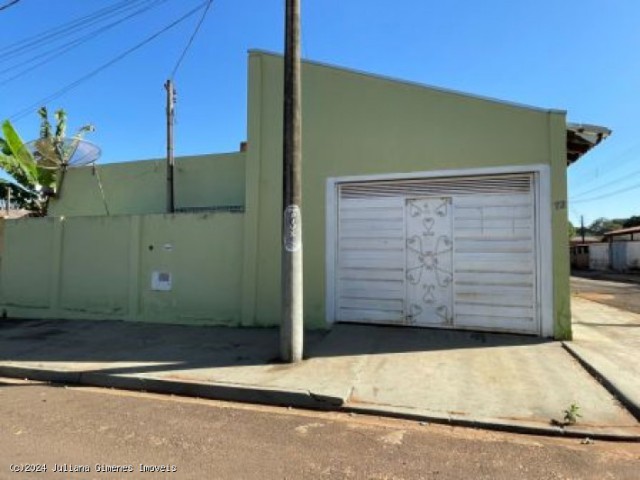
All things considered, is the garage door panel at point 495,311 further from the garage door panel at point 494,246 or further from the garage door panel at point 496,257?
the garage door panel at point 494,246

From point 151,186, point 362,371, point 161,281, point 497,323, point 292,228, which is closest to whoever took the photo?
point 362,371

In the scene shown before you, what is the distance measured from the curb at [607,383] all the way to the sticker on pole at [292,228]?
413 centimetres

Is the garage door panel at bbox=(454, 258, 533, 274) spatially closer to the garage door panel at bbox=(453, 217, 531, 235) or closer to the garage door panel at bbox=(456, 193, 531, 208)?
the garage door panel at bbox=(453, 217, 531, 235)

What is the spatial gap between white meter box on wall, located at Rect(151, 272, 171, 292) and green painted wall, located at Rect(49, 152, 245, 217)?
2.67 m

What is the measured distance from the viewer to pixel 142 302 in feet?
35.7

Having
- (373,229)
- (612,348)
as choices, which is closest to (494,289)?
(612,348)

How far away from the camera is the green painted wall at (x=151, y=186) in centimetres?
1265

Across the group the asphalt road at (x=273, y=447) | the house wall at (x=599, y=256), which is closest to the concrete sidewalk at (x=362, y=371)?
the asphalt road at (x=273, y=447)

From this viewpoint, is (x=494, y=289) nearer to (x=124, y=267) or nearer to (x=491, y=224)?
(x=491, y=224)

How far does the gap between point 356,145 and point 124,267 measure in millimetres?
5744

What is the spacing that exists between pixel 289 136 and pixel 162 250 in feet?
16.5

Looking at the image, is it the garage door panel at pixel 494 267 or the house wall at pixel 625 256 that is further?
the house wall at pixel 625 256

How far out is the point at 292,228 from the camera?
6.97m

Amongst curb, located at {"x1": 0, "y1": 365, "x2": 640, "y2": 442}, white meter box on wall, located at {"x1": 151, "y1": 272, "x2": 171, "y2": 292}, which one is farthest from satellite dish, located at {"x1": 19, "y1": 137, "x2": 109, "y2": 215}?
curb, located at {"x1": 0, "y1": 365, "x2": 640, "y2": 442}
